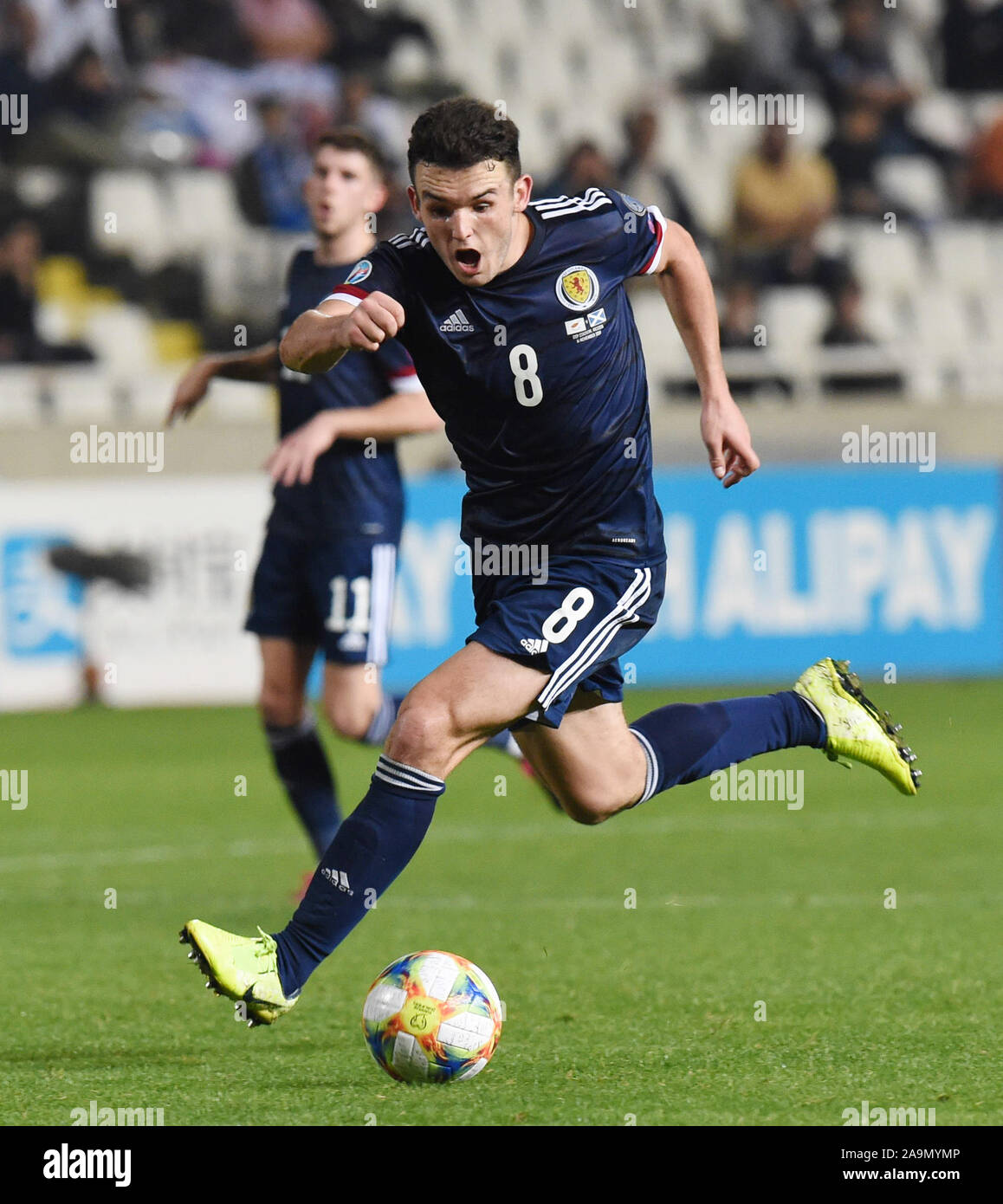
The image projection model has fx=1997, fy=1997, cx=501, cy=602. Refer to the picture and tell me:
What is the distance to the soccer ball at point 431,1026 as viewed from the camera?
4.25 metres

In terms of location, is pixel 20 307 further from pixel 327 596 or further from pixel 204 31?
pixel 327 596

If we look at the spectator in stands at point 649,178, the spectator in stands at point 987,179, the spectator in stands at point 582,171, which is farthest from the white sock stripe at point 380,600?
the spectator in stands at point 987,179

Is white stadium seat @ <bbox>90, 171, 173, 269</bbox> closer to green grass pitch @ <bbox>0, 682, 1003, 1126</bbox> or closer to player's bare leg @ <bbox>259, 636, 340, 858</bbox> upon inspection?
green grass pitch @ <bbox>0, 682, 1003, 1126</bbox>

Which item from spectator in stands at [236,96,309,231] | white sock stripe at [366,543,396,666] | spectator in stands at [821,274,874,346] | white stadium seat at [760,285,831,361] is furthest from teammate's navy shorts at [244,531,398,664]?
white stadium seat at [760,285,831,361]

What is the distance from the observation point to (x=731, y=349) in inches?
589

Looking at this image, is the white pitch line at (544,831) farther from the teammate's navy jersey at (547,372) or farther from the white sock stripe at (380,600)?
the teammate's navy jersey at (547,372)

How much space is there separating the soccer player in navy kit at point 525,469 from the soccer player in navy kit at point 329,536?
5.91 feet

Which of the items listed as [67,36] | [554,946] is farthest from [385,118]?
[554,946]

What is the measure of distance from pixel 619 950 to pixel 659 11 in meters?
13.6

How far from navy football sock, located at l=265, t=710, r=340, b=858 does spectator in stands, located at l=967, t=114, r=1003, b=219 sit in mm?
11747

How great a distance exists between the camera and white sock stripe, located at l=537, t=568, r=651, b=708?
4574 mm

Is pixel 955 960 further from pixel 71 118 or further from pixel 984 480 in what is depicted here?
pixel 71 118

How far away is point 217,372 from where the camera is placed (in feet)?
22.0

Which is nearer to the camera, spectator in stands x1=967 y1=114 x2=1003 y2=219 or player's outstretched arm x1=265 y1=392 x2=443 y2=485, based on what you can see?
player's outstretched arm x1=265 y1=392 x2=443 y2=485
